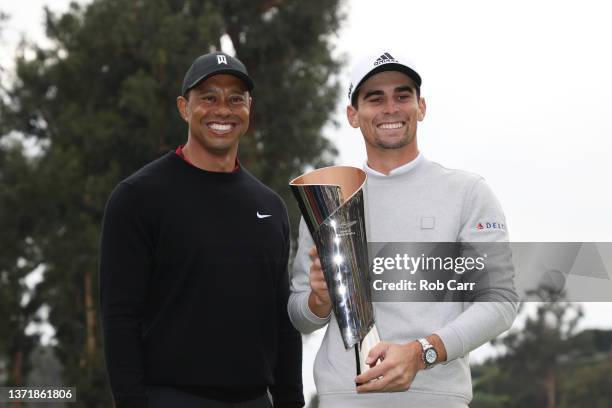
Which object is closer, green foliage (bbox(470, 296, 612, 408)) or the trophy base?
the trophy base

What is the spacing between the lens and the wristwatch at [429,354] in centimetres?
351

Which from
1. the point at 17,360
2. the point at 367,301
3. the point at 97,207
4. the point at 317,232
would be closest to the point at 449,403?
the point at 367,301

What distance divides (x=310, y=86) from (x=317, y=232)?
18.2 m

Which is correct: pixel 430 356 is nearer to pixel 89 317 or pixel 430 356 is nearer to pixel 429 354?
pixel 429 354

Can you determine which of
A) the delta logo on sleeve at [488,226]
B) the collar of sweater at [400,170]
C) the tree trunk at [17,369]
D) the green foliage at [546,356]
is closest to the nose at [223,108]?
A: the collar of sweater at [400,170]

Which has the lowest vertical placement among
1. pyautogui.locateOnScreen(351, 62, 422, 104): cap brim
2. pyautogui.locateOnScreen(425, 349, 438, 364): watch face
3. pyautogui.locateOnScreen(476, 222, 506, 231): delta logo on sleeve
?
pyautogui.locateOnScreen(425, 349, 438, 364): watch face

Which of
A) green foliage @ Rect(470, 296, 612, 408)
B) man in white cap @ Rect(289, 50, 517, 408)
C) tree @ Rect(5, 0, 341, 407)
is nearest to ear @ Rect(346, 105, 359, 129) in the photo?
man in white cap @ Rect(289, 50, 517, 408)

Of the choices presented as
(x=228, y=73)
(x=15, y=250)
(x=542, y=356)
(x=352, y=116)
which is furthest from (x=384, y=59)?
(x=542, y=356)

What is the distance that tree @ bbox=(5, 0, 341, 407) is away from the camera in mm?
19734

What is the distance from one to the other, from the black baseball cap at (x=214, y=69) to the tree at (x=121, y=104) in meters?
14.3

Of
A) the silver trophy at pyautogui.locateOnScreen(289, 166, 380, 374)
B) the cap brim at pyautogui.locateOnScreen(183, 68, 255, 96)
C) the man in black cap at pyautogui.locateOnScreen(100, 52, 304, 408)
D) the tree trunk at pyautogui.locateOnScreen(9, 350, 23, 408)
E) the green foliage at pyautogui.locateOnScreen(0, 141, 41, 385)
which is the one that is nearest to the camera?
the silver trophy at pyautogui.locateOnScreen(289, 166, 380, 374)

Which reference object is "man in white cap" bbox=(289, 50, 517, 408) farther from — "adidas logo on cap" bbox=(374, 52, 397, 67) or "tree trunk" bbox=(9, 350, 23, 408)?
"tree trunk" bbox=(9, 350, 23, 408)

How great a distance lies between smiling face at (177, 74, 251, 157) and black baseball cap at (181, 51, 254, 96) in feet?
0.13

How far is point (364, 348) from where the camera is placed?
3.54 m
